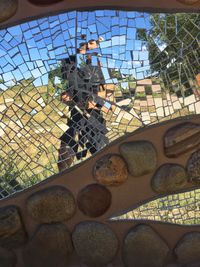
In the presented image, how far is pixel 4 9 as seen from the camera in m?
2.95

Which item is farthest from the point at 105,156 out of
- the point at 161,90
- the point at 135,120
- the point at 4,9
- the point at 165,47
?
the point at 4,9

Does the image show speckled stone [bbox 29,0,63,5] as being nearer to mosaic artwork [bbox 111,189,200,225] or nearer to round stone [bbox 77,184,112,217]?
round stone [bbox 77,184,112,217]

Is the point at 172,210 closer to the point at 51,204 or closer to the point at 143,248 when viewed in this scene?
the point at 143,248

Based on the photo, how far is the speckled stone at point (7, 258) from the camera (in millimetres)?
3172

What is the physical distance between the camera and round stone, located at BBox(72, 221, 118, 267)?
3160mm

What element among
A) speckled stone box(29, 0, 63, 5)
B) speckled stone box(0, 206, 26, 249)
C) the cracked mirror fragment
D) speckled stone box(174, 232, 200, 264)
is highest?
speckled stone box(29, 0, 63, 5)

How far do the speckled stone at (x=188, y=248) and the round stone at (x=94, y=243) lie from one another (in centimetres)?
38

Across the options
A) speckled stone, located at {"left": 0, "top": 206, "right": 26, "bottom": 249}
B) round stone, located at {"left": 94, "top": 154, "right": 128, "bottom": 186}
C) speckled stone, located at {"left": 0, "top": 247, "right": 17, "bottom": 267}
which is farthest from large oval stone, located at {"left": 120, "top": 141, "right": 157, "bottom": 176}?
speckled stone, located at {"left": 0, "top": 247, "right": 17, "bottom": 267}

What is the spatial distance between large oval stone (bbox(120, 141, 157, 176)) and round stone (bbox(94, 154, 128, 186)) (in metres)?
0.04

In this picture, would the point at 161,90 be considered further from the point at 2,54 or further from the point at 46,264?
the point at 46,264

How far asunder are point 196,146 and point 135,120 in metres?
0.39

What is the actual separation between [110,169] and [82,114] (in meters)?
0.35

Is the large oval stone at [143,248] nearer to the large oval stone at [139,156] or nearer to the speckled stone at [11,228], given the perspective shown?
the large oval stone at [139,156]

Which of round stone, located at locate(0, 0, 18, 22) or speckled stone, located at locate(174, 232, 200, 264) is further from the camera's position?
speckled stone, located at locate(174, 232, 200, 264)
